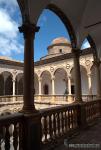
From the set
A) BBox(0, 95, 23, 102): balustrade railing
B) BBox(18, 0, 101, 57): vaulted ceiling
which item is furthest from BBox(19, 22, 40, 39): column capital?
BBox(0, 95, 23, 102): balustrade railing

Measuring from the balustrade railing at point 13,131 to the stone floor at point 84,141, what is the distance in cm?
113

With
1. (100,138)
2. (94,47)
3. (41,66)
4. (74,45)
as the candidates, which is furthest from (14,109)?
(100,138)

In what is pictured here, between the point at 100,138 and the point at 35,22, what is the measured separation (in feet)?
12.3

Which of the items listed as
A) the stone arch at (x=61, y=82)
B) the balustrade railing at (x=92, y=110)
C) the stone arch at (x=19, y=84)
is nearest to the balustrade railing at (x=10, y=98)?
the stone arch at (x=19, y=84)

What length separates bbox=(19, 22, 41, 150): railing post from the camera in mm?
4238

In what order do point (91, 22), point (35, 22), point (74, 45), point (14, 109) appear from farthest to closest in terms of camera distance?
point (14, 109)
point (91, 22)
point (74, 45)
point (35, 22)

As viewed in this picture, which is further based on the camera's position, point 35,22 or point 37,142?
point 35,22

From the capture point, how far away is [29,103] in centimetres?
447

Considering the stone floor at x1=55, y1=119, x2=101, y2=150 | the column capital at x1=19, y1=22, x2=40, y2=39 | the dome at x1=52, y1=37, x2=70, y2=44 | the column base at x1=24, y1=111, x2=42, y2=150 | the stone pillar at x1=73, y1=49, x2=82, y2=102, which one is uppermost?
the dome at x1=52, y1=37, x2=70, y2=44

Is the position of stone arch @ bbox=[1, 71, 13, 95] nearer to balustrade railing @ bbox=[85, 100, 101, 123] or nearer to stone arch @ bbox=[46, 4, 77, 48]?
balustrade railing @ bbox=[85, 100, 101, 123]

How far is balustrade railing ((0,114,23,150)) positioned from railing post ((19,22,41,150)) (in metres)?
0.16

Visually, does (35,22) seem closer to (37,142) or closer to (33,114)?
(33,114)

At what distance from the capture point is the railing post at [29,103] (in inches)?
167

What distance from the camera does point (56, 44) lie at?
104ft
